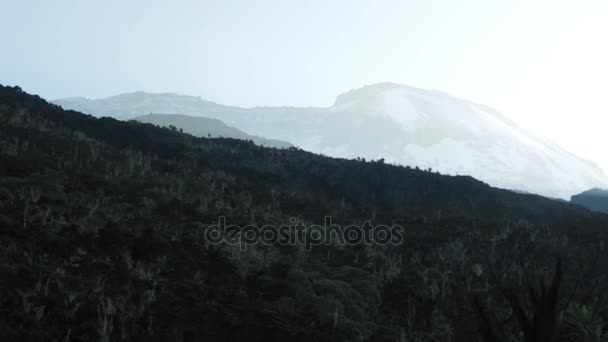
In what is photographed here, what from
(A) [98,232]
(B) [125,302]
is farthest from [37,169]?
(B) [125,302]

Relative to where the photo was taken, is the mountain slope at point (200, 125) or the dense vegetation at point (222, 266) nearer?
the dense vegetation at point (222, 266)

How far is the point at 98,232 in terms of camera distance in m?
9.96

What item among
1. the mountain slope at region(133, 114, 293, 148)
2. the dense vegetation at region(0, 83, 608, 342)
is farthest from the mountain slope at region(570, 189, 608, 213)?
the mountain slope at region(133, 114, 293, 148)

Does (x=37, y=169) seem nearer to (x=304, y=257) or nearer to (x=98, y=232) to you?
(x=98, y=232)

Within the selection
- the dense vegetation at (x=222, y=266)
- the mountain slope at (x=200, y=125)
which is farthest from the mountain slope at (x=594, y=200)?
the mountain slope at (x=200, y=125)

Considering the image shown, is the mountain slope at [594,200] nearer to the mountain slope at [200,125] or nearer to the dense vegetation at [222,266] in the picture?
the dense vegetation at [222,266]

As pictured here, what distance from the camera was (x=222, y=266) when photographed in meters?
10.0

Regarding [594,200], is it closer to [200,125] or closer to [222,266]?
[222,266]

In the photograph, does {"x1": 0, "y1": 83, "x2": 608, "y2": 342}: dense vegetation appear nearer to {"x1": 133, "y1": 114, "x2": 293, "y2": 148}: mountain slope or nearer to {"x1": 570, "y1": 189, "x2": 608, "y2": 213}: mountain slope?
{"x1": 570, "y1": 189, "x2": 608, "y2": 213}: mountain slope

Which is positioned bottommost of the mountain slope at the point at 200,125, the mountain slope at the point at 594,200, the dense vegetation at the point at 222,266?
the dense vegetation at the point at 222,266

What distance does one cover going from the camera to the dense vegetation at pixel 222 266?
7.39 m

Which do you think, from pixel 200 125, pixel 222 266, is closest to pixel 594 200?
pixel 222 266

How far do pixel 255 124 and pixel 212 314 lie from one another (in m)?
148

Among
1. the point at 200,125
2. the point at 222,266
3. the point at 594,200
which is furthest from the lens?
the point at 200,125
